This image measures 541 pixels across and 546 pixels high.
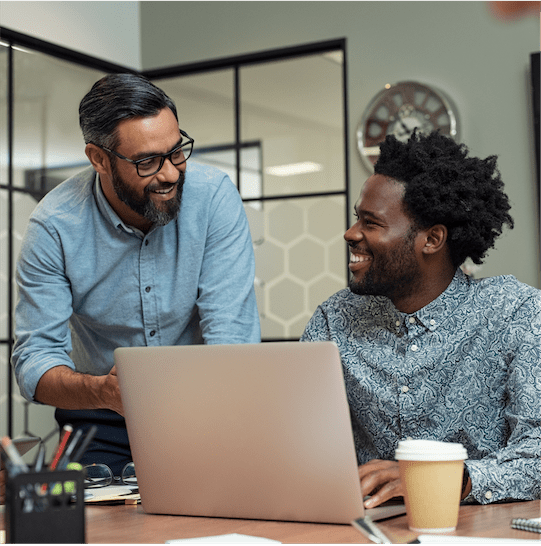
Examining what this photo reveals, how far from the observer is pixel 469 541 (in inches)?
36.5

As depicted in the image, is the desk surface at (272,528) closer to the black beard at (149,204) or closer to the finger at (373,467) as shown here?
the finger at (373,467)

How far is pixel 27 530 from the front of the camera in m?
0.88

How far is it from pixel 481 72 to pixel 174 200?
7.76ft

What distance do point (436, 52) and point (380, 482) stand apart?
9.69ft

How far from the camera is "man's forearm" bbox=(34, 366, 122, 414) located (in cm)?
143

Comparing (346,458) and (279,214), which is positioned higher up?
(279,214)

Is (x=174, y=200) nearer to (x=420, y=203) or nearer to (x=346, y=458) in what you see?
(x=420, y=203)

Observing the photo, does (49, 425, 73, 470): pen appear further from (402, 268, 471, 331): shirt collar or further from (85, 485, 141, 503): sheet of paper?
(402, 268, 471, 331): shirt collar

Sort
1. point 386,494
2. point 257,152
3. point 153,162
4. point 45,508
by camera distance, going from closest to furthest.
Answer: point 45,508
point 386,494
point 153,162
point 257,152

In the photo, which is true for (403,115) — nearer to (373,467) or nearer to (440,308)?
(440,308)

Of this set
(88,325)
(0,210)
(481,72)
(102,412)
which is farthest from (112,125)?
(481,72)

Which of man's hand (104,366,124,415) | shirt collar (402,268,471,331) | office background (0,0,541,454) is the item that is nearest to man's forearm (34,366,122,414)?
man's hand (104,366,124,415)

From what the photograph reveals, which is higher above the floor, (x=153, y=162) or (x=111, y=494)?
(x=153, y=162)

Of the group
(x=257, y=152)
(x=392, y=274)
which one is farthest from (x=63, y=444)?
(x=257, y=152)
